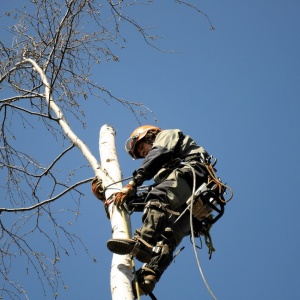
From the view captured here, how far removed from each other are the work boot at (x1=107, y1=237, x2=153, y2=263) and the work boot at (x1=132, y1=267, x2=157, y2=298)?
6.5 inches

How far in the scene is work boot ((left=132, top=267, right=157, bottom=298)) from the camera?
398cm

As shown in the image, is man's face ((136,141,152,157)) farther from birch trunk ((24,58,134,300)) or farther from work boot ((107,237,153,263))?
work boot ((107,237,153,263))

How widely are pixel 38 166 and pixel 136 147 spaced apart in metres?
0.94

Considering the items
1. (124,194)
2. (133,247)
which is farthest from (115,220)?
(133,247)

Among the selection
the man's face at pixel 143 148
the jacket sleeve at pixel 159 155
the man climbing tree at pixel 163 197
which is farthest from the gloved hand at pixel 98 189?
the man's face at pixel 143 148

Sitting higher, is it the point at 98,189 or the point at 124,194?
the point at 98,189

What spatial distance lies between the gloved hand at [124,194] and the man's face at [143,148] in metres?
1.24

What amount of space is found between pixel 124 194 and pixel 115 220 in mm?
212

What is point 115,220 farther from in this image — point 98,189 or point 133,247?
point 98,189

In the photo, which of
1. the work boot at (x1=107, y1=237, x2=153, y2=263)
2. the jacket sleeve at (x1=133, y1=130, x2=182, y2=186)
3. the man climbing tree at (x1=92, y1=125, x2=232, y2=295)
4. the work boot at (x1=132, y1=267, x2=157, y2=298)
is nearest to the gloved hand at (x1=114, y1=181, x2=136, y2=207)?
the man climbing tree at (x1=92, y1=125, x2=232, y2=295)

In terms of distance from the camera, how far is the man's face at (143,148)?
5492 millimetres

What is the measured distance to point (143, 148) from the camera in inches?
217

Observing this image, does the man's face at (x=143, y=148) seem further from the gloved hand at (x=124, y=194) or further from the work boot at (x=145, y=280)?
the work boot at (x=145, y=280)

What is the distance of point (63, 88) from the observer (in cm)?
589
